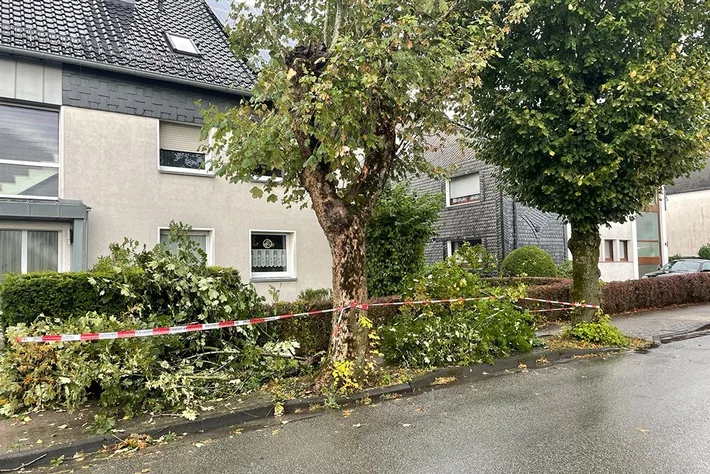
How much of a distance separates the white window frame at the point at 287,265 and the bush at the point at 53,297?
4.87m

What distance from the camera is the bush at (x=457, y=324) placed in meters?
7.62

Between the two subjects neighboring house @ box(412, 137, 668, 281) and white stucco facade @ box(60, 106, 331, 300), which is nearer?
white stucco facade @ box(60, 106, 331, 300)

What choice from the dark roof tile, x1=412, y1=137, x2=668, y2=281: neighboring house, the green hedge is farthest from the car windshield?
the green hedge

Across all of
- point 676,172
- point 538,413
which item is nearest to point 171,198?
point 538,413

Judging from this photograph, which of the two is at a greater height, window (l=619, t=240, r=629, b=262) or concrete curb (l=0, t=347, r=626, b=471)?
window (l=619, t=240, r=629, b=262)

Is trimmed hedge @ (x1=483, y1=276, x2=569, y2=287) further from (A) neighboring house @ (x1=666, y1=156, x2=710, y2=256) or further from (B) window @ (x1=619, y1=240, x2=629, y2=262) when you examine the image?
(A) neighboring house @ (x1=666, y1=156, x2=710, y2=256)

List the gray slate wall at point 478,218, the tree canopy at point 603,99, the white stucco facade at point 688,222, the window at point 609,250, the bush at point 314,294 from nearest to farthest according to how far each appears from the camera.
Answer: the tree canopy at point 603,99 < the bush at point 314,294 < the gray slate wall at point 478,218 < the window at point 609,250 < the white stucco facade at point 688,222

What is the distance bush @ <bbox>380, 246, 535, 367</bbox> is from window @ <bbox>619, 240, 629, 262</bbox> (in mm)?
15867

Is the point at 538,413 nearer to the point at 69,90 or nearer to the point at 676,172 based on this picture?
the point at 676,172

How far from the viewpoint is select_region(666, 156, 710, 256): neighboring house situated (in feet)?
99.1

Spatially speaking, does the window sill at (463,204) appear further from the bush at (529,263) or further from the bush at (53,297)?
the bush at (53,297)

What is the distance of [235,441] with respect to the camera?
16.2ft

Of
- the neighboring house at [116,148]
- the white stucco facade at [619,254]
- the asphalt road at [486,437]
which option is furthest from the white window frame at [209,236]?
the white stucco facade at [619,254]

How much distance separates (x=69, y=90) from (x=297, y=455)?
28.8ft
